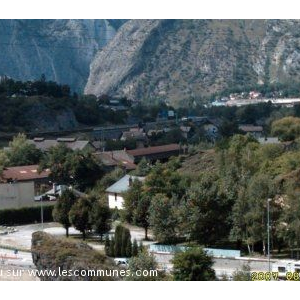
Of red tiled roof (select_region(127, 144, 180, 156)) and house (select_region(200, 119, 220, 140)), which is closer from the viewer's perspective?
red tiled roof (select_region(127, 144, 180, 156))

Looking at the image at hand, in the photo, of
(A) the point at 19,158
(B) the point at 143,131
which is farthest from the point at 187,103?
(A) the point at 19,158

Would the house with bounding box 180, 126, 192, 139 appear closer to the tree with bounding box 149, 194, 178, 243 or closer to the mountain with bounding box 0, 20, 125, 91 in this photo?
the tree with bounding box 149, 194, 178, 243

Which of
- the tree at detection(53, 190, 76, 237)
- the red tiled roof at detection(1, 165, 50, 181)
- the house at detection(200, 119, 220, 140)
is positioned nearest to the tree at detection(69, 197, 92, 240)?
the tree at detection(53, 190, 76, 237)

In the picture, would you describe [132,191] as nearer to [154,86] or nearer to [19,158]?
[19,158]

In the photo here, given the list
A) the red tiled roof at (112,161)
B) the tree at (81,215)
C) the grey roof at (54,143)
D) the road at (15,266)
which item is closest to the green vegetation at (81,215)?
the tree at (81,215)

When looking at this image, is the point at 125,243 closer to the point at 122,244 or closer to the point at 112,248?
the point at 122,244

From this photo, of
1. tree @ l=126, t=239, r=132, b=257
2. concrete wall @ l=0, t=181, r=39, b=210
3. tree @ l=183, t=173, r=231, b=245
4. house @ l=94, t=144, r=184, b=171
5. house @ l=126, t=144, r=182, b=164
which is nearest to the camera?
tree @ l=126, t=239, r=132, b=257

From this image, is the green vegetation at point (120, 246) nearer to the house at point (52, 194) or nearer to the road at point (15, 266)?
the road at point (15, 266)
